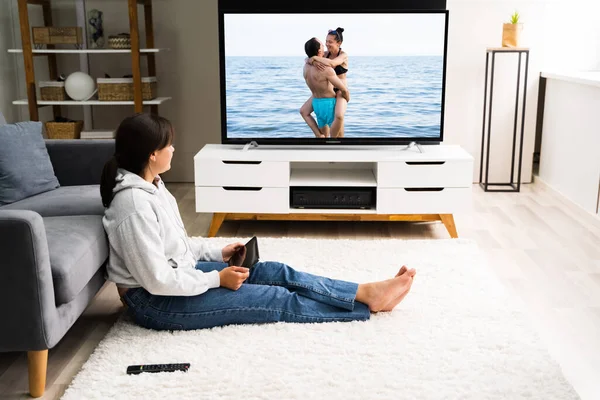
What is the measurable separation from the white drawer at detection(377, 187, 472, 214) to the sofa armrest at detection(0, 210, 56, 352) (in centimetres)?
222

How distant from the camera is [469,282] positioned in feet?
10.3

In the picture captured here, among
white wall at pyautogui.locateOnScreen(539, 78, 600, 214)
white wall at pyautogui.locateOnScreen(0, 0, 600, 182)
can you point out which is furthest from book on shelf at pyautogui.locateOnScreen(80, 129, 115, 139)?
white wall at pyautogui.locateOnScreen(539, 78, 600, 214)

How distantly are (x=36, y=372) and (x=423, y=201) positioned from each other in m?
2.39

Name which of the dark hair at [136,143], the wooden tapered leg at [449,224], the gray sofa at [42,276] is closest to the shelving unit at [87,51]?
the wooden tapered leg at [449,224]

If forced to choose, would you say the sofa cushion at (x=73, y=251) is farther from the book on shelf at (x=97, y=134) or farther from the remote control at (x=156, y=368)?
the book on shelf at (x=97, y=134)

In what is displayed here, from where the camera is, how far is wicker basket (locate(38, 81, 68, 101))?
476cm

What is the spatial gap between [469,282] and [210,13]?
2.97 m

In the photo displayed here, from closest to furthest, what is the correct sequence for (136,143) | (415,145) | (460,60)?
(136,143)
(415,145)
(460,60)

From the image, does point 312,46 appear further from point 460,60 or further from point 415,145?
point 460,60

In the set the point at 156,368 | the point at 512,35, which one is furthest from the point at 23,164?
the point at 512,35

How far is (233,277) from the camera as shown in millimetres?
2477

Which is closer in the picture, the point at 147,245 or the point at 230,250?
the point at 147,245

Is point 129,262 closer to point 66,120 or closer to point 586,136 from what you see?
point 66,120

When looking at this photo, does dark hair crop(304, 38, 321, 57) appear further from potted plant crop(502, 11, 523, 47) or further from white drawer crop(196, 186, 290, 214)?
potted plant crop(502, 11, 523, 47)
